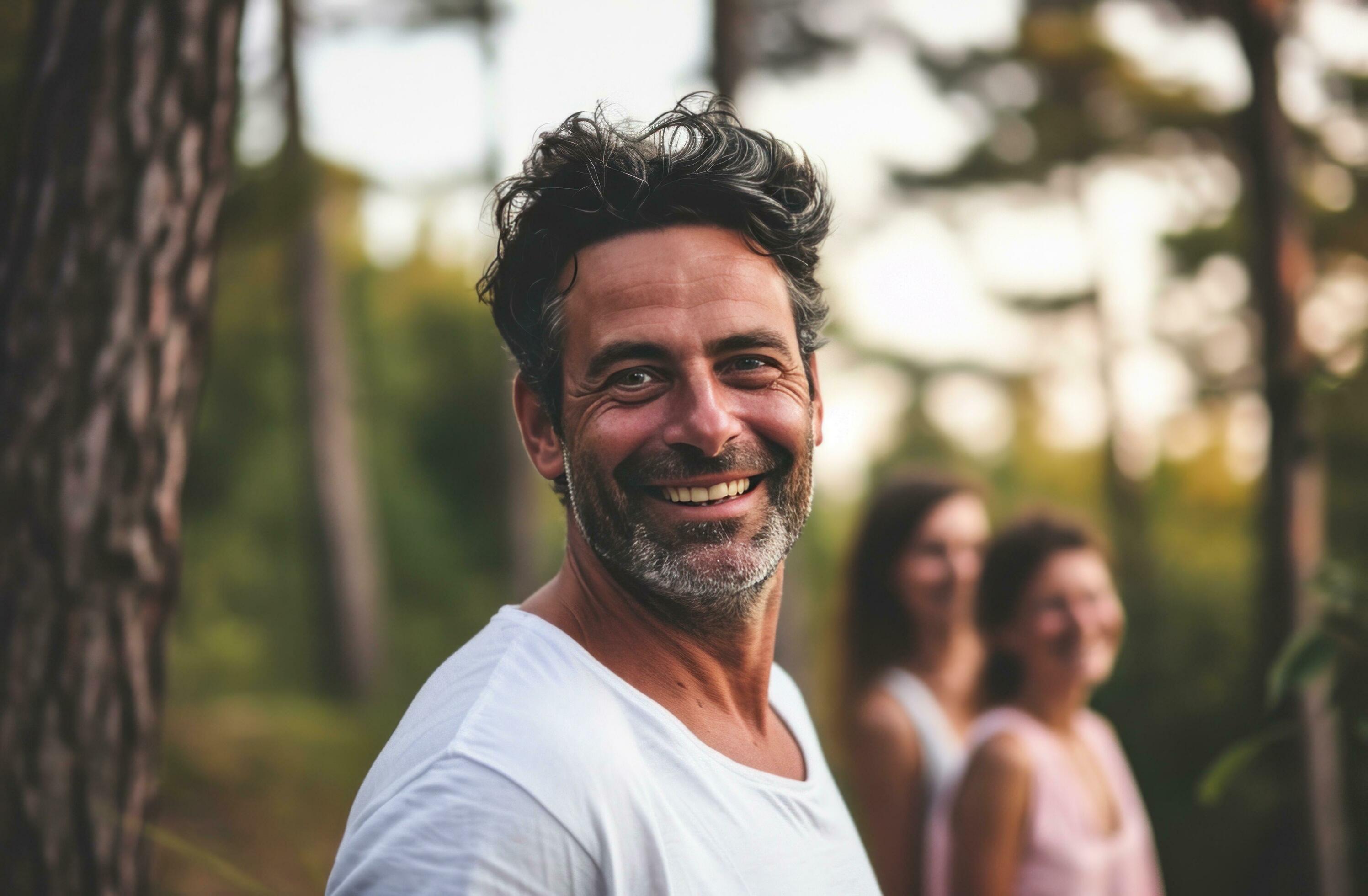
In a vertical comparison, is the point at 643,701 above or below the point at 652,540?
below

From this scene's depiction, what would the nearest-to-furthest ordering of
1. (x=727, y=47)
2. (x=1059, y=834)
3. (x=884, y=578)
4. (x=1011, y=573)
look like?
(x=1059, y=834) → (x=1011, y=573) → (x=884, y=578) → (x=727, y=47)

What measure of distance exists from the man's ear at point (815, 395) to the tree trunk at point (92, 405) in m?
1.53

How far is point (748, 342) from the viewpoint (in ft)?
6.12

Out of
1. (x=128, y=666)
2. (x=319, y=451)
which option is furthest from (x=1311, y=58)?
(x=319, y=451)

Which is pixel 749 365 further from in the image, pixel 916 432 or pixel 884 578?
pixel 916 432

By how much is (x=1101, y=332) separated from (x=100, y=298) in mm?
14273

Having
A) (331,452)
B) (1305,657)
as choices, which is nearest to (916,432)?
(331,452)

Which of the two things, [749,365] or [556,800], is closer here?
[556,800]

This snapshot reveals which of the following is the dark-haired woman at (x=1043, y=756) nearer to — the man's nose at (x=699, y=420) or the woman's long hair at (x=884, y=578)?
the woman's long hair at (x=884, y=578)

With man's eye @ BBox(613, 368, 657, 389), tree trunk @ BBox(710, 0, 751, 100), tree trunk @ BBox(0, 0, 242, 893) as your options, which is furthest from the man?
tree trunk @ BBox(710, 0, 751, 100)

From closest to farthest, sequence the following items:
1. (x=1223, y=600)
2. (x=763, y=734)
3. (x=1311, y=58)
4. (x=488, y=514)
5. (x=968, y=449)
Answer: (x=763, y=734) → (x=1311, y=58) → (x=1223, y=600) → (x=488, y=514) → (x=968, y=449)

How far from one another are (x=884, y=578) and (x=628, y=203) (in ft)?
8.34

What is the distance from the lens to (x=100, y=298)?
2531mm

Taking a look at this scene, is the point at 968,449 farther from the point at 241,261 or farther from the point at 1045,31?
the point at 241,261
